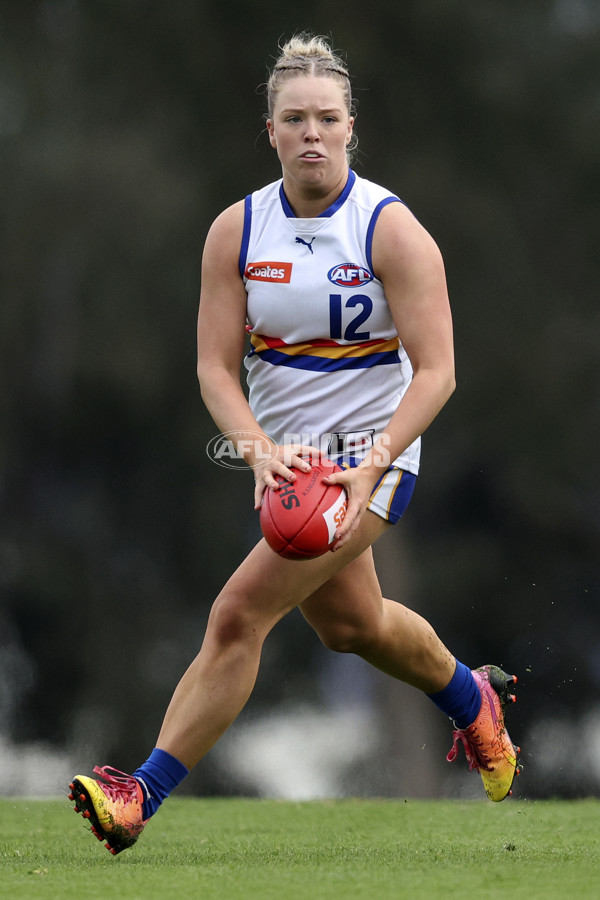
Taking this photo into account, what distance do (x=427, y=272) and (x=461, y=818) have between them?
2.40 metres

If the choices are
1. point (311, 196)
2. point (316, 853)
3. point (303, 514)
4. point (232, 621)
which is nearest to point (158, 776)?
point (232, 621)

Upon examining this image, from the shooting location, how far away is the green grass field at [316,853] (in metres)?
2.77

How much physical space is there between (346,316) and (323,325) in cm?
7

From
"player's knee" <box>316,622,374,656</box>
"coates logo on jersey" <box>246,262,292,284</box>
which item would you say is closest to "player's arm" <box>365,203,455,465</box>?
"coates logo on jersey" <box>246,262,292,284</box>

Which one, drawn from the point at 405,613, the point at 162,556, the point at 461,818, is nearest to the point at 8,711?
the point at 162,556

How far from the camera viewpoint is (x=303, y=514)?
2.93 metres

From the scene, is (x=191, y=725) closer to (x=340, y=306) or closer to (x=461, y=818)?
(x=340, y=306)

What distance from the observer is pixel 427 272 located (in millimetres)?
3162

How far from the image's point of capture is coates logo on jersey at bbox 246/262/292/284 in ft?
10.7

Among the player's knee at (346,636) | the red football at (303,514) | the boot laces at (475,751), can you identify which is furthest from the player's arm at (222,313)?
the boot laces at (475,751)

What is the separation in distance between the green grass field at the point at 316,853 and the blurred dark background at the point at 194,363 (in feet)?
3.66

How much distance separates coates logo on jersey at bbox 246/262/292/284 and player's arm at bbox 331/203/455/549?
0.75 ft

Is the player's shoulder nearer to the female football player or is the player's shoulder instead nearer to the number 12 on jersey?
the female football player

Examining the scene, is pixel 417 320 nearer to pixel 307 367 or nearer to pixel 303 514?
pixel 307 367
